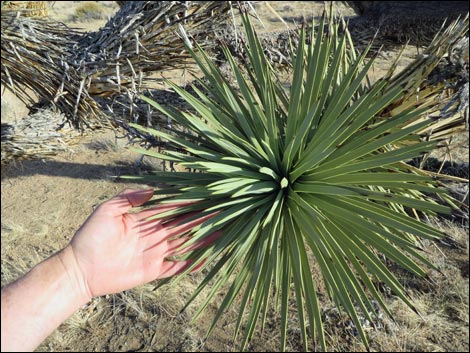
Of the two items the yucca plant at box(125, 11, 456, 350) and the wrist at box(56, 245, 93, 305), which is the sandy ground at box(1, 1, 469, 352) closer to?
the wrist at box(56, 245, 93, 305)

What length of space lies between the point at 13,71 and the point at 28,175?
110 inches

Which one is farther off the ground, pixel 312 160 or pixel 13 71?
pixel 312 160

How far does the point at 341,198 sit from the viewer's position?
1.75m

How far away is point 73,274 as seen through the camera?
189cm

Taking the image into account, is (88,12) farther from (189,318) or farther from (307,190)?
(307,190)

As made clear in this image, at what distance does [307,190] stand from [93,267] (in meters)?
1.12

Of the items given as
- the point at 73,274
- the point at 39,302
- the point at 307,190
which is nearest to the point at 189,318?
the point at 73,274

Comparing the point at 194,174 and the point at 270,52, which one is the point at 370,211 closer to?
the point at 194,174

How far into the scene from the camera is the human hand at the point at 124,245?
6.33ft

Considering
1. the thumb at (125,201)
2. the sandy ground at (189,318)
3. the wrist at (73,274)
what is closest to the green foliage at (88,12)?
the sandy ground at (189,318)

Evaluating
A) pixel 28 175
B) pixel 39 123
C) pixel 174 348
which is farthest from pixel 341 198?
pixel 28 175

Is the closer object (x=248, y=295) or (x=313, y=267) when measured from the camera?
(x=248, y=295)

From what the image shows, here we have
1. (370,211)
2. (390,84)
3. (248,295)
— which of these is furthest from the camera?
(390,84)

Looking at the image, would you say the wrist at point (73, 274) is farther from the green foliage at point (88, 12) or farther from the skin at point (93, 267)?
the green foliage at point (88, 12)
